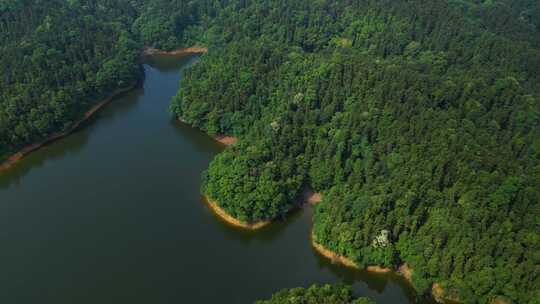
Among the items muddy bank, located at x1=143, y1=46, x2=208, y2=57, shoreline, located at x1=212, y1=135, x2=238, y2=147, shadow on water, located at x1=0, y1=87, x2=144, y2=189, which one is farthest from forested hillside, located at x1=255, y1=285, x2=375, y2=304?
muddy bank, located at x1=143, y1=46, x2=208, y2=57

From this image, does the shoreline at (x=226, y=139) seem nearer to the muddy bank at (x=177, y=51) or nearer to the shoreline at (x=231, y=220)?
the shoreline at (x=231, y=220)

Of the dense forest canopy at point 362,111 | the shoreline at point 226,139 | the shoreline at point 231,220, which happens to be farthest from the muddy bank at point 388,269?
the shoreline at point 226,139

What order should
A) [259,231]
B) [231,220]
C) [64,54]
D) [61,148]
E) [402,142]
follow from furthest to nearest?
1. [64,54]
2. [61,148]
3. [402,142]
4. [231,220]
5. [259,231]

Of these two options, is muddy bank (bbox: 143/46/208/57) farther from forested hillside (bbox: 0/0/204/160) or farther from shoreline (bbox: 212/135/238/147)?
shoreline (bbox: 212/135/238/147)

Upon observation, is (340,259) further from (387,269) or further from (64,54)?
(64,54)

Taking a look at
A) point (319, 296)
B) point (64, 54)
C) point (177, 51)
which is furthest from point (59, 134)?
point (319, 296)

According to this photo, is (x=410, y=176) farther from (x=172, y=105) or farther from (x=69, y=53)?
(x=69, y=53)
